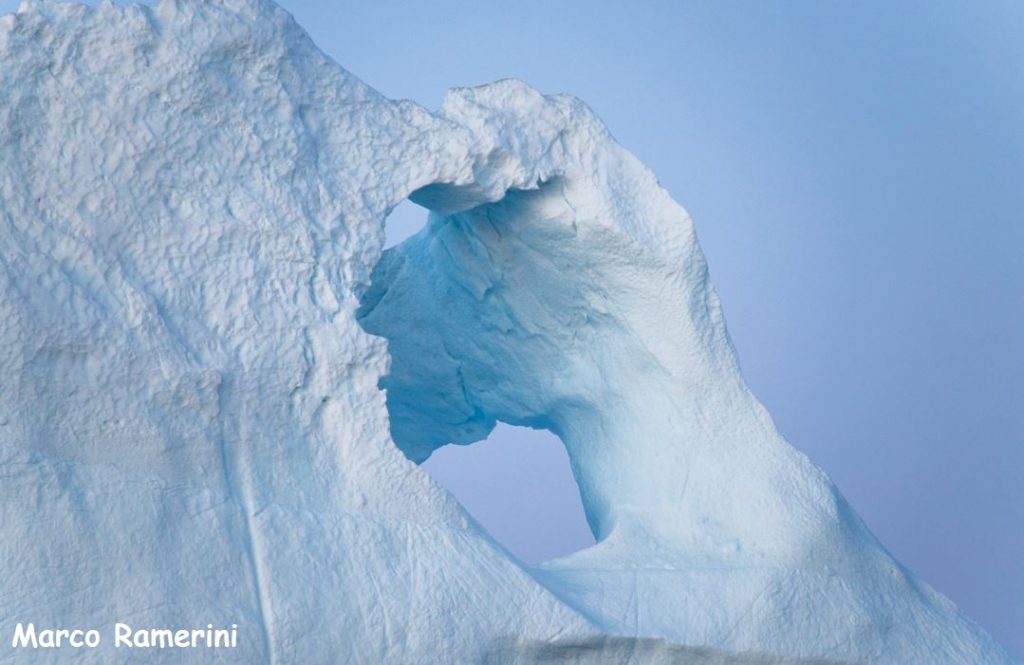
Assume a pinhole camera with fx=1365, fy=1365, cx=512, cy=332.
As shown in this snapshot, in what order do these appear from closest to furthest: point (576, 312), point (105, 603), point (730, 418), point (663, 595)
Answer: point (105, 603)
point (663, 595)
point (730, 418)
point (576, 312)

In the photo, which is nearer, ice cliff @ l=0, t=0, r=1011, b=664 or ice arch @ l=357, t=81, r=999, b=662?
ice cliff @ l=0, t=0, r=1011, b=664

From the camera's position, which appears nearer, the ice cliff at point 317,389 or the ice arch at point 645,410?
the ice cliff at point 317,389

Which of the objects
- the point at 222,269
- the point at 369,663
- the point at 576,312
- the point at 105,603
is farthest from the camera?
the point at 576,312

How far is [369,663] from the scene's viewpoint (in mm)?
2959

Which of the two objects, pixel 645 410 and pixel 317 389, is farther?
pixel 645 410

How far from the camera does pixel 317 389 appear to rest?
10.5 ft

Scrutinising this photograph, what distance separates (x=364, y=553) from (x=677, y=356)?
46.7 inches

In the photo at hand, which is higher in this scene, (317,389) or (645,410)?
(317,389)

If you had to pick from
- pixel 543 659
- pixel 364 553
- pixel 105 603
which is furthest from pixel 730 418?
pixel 105 603

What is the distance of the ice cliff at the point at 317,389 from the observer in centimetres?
283

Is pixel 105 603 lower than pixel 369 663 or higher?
higher

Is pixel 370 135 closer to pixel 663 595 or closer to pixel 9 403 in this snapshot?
pixel 9 403

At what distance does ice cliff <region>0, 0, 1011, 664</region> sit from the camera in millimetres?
2834

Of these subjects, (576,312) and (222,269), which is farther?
(576,312)
